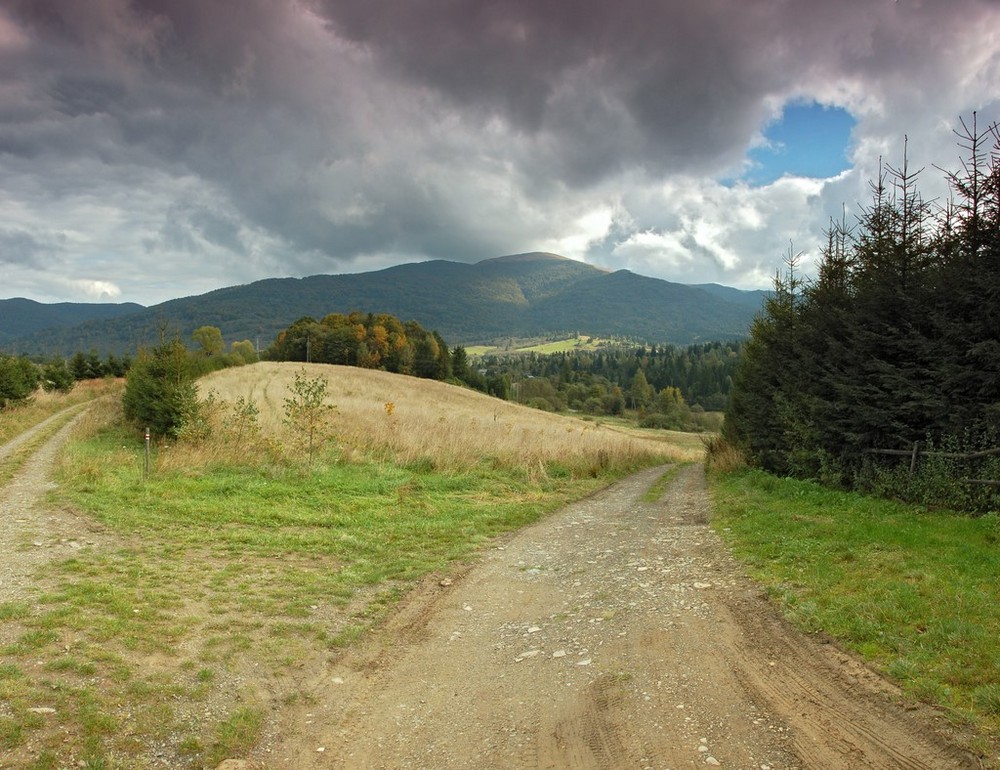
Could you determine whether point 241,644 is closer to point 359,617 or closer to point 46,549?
point 359,617

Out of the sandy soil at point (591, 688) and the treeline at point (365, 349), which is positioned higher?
the treeline at point (365, 349)

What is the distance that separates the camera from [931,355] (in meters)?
11.5

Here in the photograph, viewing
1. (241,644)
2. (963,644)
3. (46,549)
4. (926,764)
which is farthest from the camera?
(46,549)

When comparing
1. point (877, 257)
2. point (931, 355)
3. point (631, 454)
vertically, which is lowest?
point (631, 454)

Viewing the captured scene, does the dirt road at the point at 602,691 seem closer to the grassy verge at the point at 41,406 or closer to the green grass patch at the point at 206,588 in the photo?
the green grass patch at the point at 206,588

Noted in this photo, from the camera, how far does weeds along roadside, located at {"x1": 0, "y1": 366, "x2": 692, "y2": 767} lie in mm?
4598

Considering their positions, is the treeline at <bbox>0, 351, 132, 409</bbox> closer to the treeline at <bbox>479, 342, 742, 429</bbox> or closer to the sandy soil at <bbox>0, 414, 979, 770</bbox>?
the sandy soil at <bbox>0, 414, 979, 770</bbox>

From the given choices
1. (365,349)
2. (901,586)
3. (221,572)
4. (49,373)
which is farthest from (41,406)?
(365,349)

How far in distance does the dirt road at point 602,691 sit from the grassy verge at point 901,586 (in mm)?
304

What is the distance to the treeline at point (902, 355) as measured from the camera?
1047cm

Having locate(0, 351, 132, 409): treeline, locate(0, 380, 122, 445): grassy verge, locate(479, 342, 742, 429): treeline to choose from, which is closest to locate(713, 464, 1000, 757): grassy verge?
locate(0, 380, 122, 445): grassy verge

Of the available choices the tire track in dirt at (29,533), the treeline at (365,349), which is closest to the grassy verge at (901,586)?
the tire track in dirt at (29,533)

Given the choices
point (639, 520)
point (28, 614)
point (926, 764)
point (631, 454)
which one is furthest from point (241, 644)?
point (631, 454)

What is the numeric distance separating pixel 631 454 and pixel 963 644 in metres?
23.8
